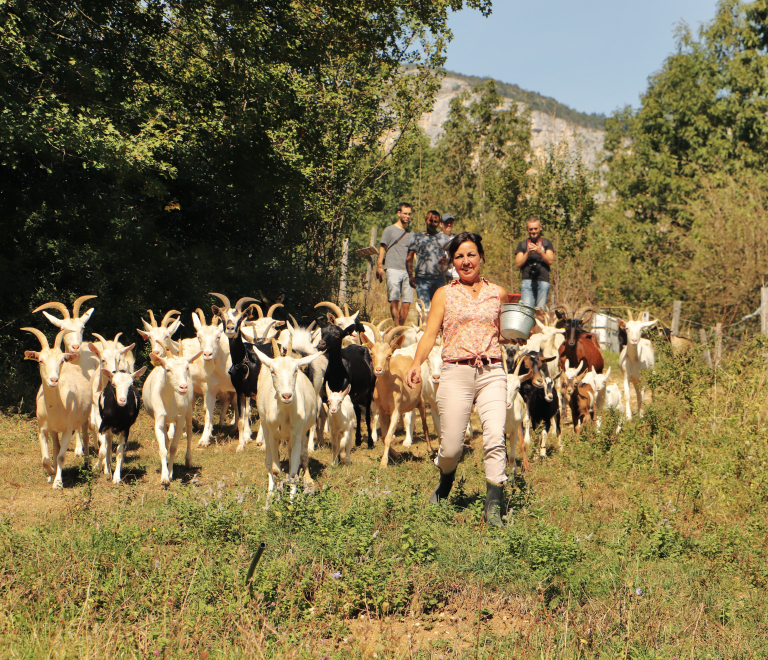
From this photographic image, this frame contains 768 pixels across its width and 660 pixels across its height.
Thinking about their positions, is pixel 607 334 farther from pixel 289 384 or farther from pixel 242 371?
pixel 289 384

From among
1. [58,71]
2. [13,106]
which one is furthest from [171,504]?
[58,71]

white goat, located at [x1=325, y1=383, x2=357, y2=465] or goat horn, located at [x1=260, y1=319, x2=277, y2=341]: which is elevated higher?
goat horn, located at [x1=260, y1=319, x2=277, y2=341]

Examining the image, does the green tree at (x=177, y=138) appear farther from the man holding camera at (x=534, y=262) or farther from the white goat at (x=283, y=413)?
the man holding camera at (x=534, y=262)

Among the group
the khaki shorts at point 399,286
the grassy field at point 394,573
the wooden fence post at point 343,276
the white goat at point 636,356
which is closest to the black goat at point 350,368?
the grassy field at point 394,573

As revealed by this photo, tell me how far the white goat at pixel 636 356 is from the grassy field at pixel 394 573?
4446 mm

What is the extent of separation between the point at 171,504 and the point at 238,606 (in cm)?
242

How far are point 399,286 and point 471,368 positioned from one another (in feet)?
24.1

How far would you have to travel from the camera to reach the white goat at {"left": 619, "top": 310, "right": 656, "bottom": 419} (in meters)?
12.2

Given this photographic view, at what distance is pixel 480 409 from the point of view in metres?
5.88

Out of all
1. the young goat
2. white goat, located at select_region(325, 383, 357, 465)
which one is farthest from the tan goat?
the young goat

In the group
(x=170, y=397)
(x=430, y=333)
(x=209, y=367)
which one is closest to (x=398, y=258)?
(x=209, y=367)

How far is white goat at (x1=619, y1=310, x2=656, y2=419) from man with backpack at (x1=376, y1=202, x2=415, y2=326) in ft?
12.0

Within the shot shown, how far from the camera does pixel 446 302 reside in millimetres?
5863

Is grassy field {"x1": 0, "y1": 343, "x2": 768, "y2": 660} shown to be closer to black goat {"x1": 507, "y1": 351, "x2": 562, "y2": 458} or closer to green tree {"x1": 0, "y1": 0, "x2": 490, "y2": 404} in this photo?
black goat {"x1": 507, "y1": 351, "x2": 562, "y2": 458}
